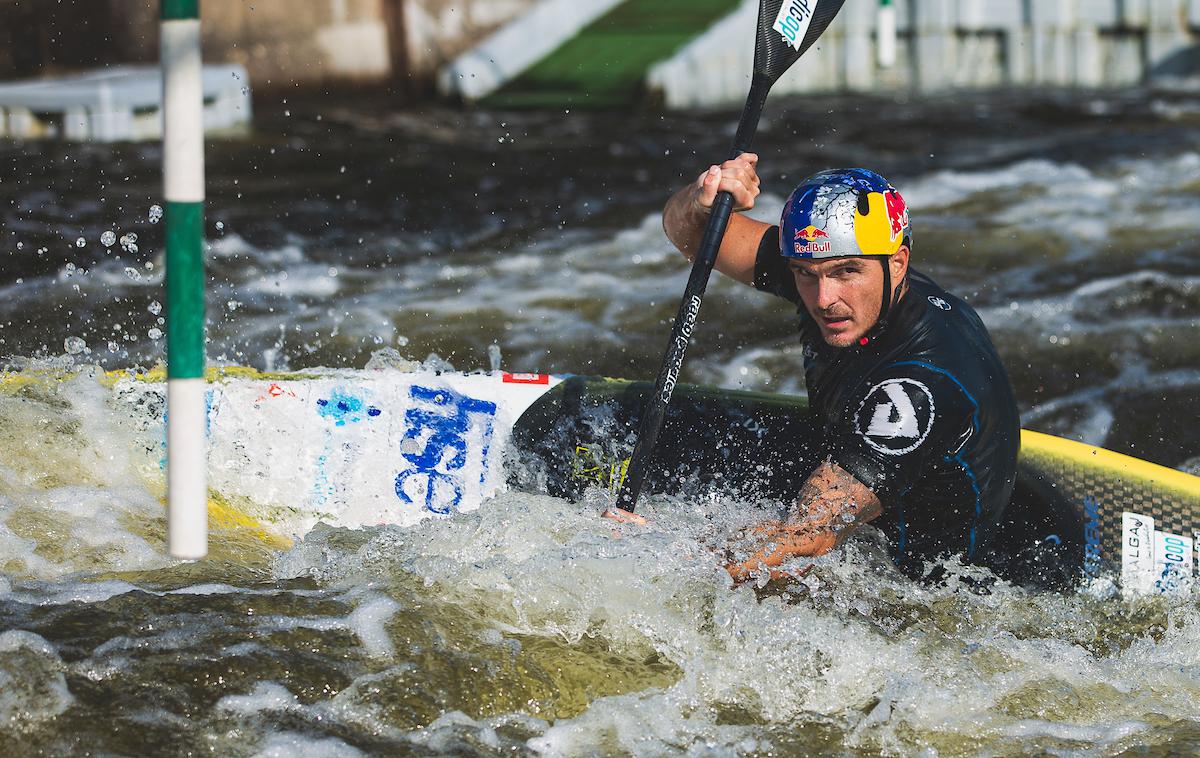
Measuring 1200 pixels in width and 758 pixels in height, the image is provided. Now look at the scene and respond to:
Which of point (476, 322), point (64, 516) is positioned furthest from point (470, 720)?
point (476, 322)

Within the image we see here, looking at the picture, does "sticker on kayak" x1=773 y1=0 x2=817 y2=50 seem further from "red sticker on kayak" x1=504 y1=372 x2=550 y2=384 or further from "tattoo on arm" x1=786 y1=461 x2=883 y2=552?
"tattoo on arm" x1=786 y1=461 x2=883 y2=552

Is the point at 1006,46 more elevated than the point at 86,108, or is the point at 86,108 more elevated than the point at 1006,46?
the point at 1006,46

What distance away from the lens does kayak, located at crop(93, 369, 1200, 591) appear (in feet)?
12.9

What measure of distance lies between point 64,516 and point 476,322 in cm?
354

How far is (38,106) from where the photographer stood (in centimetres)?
1029

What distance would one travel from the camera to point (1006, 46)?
14.4 meters

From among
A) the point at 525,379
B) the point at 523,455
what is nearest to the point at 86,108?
the point at 525,379

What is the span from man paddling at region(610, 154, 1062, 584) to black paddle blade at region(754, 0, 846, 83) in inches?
22.3

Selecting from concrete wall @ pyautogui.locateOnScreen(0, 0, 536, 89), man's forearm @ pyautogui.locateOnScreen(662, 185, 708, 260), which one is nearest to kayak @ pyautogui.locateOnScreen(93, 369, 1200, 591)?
man's forearm @ pyautogui.locateOnScreen(662, 185, 708, 260)

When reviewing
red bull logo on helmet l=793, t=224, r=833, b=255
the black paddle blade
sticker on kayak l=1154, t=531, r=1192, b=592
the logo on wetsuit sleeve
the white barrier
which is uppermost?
the black paddle blade

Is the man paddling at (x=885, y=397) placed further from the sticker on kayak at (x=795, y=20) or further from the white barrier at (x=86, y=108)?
the white barrier at (x=86, y=108)

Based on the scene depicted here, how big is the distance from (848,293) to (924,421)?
0.40 meters

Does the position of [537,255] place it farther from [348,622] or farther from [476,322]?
[348,622]

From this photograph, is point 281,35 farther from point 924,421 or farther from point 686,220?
point 924,421
